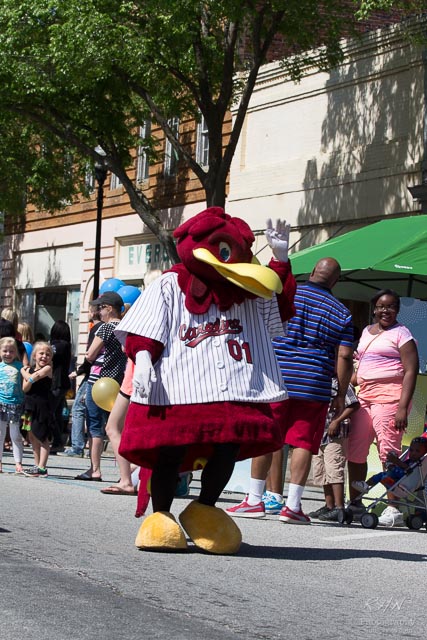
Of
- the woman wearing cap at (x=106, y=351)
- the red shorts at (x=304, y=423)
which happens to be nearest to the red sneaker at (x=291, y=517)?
the red shorts at (x=304, y=423)

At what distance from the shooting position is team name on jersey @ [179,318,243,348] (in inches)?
282

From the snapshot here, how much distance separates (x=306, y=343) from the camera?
31.2ft

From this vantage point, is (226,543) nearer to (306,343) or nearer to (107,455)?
(306,343)

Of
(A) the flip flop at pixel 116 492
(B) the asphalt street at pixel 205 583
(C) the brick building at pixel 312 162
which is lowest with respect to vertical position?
(B) the asphalt street at pixel 205 583

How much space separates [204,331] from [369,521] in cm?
298

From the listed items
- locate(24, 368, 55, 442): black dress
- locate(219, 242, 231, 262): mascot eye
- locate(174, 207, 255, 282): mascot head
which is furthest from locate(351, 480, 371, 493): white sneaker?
locate(24, 368, 55, 442): black dress

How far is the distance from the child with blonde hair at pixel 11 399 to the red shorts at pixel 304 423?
4671mm

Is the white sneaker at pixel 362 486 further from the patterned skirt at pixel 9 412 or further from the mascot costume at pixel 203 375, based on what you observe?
the patterned skirt at pixel 9 412

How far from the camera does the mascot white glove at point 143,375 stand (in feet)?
22.9

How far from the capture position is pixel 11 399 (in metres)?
13.4

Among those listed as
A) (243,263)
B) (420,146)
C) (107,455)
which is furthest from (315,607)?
(420,146)

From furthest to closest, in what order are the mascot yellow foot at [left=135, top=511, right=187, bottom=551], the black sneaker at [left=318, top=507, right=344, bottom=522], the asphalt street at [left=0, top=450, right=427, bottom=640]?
the black sneaker at [left=318, top=507, right=344, bottom=522]
the mascot yellow foot at [left=135, top=511, right=187, bottom=551]
the asphalt street at [left=0, top=450, right=427, bottom=640]

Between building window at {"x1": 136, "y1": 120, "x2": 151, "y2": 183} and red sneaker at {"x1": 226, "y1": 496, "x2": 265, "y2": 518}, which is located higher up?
building window at {"x1": 136, "y1": 120, "x2": 151, "y2": 183}

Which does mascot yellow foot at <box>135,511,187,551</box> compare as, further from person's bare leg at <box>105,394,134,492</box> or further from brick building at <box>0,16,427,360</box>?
brick building at <box>0,16,427,360</box>
